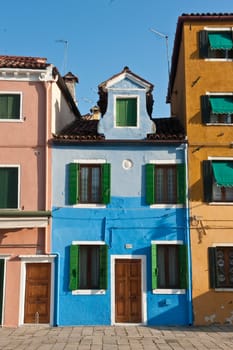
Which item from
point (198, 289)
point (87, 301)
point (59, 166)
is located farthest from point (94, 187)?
point (198, 289)

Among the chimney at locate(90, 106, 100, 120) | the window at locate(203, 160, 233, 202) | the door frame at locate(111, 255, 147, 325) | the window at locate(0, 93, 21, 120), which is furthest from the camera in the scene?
the chimney at locate(90, 106, 100, 120)

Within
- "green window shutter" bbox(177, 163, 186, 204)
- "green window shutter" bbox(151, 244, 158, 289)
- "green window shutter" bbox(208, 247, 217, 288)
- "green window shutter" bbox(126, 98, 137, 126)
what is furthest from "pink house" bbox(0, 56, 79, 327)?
"green window shutter" bbox(208, 247, 217, 288)

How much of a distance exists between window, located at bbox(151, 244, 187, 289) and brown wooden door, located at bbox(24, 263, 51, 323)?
Answer: 3.80 metres

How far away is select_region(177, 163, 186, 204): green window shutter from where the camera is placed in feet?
51.8

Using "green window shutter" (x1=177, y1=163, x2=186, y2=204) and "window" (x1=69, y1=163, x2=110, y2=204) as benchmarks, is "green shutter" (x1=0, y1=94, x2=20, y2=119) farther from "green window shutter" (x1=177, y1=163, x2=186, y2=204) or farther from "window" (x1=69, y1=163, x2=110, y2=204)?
"green window shutter" (x1=177, y1=163, x2=186, y2=204)

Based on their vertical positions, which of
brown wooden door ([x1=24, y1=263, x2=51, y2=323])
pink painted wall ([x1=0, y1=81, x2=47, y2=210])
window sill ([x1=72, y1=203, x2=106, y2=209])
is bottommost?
brown wooden door ([x1=24, y1=263, x2=51, y2=323])

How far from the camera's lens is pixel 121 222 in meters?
15.7

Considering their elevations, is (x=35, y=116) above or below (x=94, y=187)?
above

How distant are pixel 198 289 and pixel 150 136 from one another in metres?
5.80

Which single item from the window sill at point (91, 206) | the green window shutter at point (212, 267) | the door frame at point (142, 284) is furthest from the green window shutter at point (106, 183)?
the green window shutter at point (212, 267)

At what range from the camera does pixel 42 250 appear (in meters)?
15.4

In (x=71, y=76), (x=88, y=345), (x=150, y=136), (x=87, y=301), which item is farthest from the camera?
(x=71, y=76)

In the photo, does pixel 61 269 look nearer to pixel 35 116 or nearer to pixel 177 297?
pixel 177 297

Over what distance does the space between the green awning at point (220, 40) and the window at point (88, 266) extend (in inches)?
343
